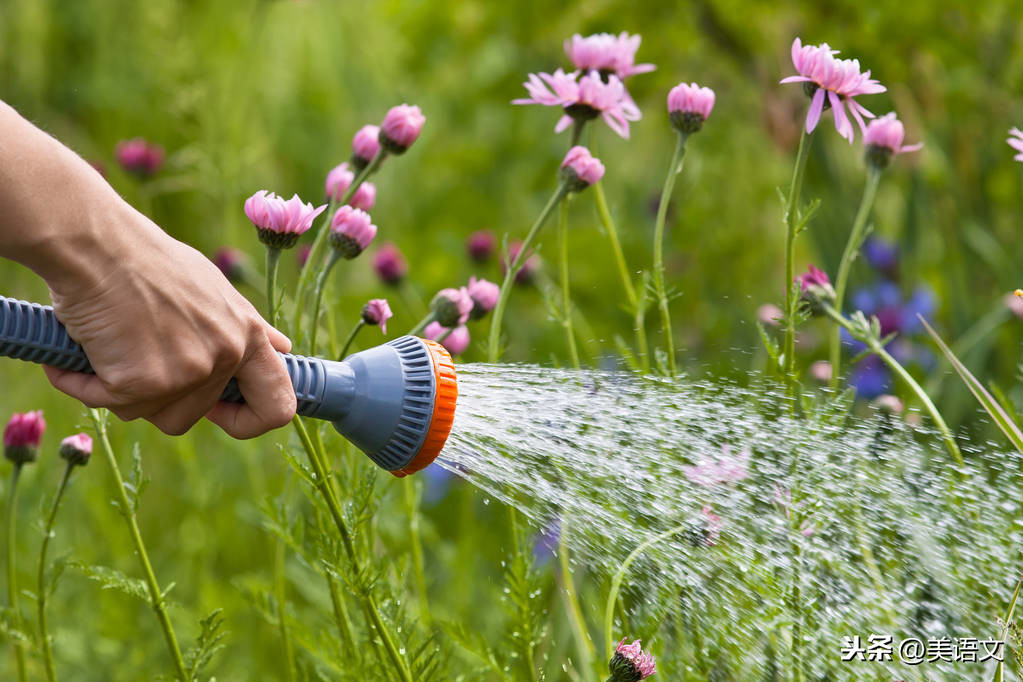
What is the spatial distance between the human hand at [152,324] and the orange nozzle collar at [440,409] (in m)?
0.14

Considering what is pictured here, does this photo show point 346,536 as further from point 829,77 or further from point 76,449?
point 829,77

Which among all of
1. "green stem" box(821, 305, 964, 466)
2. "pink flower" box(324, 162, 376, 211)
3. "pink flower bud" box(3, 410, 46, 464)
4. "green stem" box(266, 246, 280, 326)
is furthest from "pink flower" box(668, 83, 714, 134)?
"pink flower bud" box(3, 410, 46, 464)

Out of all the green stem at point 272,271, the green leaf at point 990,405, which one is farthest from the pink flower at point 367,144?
the green leaf at point 990,405

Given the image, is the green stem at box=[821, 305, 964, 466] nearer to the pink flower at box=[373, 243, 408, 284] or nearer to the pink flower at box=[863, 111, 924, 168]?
the pink flower at box=[863, 111, 924, 168]

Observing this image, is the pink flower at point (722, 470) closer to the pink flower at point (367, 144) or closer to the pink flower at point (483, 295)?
the pink flower at point (483, 295)

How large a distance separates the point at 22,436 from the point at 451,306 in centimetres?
52

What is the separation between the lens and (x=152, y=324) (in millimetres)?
864

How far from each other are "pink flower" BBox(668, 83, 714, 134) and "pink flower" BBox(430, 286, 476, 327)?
305 mm

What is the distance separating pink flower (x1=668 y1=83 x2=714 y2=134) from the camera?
3.98ft

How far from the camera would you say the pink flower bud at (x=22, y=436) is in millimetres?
1270

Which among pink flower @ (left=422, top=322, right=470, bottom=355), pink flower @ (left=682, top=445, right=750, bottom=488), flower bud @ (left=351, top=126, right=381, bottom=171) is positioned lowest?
pink flower @ (left=682, top=445, right=750, bottom=488)

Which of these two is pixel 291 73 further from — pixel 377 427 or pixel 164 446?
pixel 377 427

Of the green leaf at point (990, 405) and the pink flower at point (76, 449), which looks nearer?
the green leaf at point (990, 405)

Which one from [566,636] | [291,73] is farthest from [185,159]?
[291,73]
